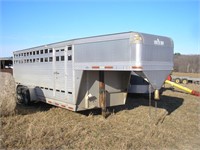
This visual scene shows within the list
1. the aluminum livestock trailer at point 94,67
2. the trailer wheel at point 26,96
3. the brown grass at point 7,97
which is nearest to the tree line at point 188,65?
the trailer wheel at point 26,96

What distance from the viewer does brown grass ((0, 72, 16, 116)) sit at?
6.70m

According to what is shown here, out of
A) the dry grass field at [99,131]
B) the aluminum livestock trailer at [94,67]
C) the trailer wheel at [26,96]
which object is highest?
the aluminum livestock trailer at [94,67]

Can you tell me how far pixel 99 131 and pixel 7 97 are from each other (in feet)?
10.2

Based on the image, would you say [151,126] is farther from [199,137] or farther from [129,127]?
[199,137]

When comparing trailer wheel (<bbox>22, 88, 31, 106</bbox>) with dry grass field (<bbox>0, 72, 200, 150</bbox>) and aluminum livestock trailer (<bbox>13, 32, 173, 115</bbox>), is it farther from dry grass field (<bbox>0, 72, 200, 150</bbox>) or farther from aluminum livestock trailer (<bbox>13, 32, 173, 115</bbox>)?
dry grass field (<bbox>0, 72, 200, 150</bbox>)

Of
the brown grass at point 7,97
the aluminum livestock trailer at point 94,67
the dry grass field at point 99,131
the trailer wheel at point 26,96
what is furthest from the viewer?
the trailer wheel at point 26,96

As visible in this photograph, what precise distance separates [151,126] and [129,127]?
64 centimetres

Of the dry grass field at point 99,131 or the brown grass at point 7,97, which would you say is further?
the brown grass at point 7,97

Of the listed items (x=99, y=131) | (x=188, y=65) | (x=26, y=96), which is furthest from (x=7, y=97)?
(x=188, y=65)

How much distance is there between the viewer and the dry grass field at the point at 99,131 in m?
4.85

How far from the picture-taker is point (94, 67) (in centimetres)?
615

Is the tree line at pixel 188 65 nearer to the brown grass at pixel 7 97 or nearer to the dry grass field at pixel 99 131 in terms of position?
the dry grass field at pixel 99 131

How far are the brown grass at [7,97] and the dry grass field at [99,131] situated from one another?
0.72ft

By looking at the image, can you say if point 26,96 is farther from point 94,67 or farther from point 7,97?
point 94,67
